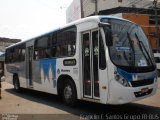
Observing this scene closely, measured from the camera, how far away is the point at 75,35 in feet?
33.8

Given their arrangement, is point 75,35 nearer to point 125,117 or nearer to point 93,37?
point 93,37

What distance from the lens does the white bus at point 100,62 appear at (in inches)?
326

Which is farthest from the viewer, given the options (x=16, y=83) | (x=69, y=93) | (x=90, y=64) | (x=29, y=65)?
(x=16, y=83)

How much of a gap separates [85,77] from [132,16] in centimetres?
Answer: 3463

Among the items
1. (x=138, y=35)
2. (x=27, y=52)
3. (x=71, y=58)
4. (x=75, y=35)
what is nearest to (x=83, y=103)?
(x=71, y=58)

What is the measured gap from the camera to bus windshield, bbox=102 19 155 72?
27.8 ft

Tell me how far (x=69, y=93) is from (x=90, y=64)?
1.80 meters

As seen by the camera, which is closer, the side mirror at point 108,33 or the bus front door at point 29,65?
the side mirror at point 108,33

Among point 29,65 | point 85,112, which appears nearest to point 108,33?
point 85,112

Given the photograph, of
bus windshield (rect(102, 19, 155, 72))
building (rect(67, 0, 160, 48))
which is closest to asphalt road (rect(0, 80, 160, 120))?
bus windshield (rect(102, 19, 155, 72))

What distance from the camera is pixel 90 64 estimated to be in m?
9.30

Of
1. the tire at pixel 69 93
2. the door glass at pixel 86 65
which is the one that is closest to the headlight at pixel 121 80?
the door glass at pixel 86 65

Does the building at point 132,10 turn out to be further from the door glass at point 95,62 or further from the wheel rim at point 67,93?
the door glass at point 95,62

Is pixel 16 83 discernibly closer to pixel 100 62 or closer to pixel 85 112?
pixel 85 112
